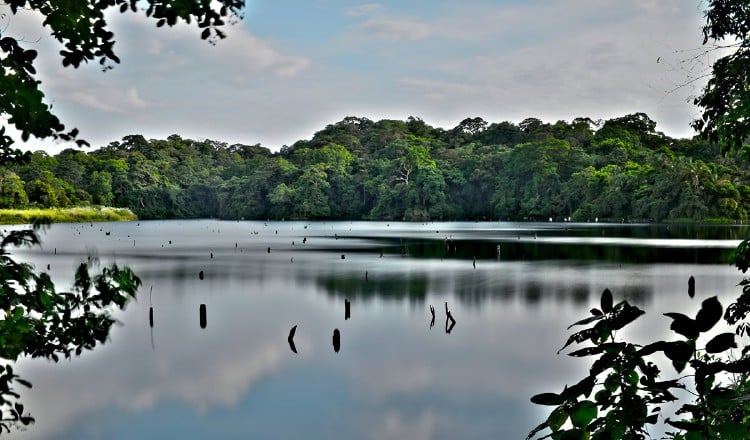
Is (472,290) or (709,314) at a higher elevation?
(709,314)

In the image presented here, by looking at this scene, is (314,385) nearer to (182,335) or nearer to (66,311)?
(182,335)

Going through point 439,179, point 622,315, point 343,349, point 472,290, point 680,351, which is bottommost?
point 343,349

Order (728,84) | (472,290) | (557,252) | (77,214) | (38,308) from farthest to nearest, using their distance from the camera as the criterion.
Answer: (77,214), (557,252), (472,290), (728,84), (38,308)

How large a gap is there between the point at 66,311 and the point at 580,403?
13.7 ft

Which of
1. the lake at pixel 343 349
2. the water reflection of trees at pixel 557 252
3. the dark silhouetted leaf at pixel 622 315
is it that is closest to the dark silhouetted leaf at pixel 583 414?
the dark silhouetted leaf at pixel 622 315

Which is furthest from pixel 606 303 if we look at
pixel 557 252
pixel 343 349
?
pixel 557 252

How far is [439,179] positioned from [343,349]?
8766 centimetres

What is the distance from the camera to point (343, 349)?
18531mm

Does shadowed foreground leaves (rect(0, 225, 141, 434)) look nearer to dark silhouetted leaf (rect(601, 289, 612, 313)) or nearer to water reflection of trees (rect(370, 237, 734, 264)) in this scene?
dark silhouetted leaf (rect(601, 289, 612, 313))

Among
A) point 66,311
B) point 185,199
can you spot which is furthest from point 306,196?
point 66,311

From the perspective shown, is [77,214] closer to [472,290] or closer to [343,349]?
A: [472,290]

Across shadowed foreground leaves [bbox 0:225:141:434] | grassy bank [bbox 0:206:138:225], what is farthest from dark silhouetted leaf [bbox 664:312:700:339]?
grassy bank [bbox 0:206:138:225]

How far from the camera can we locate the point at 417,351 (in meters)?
18.3

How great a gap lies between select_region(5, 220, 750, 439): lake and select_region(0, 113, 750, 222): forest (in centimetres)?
4196
